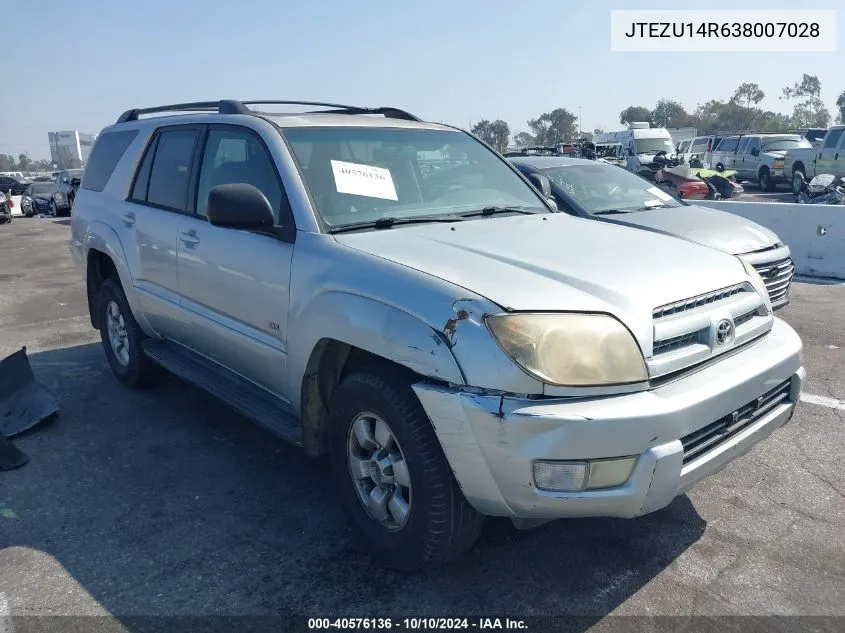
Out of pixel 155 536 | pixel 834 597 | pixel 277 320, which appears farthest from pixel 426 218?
pixel 834 597

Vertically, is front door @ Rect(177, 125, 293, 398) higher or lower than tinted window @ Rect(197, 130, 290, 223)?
lower

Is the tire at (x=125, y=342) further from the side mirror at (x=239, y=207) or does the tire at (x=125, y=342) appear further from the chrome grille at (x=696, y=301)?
the chrome grille at (x=696, y=301)

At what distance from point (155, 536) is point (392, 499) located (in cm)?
120

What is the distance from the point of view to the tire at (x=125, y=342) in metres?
5.05

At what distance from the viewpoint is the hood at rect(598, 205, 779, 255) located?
20.4 ft

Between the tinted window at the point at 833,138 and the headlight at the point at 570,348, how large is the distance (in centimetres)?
1990

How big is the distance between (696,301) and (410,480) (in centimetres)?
133

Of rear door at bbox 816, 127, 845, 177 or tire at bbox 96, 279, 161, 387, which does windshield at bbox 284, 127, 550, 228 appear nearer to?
tire at bbox 96, 279, 161, 387

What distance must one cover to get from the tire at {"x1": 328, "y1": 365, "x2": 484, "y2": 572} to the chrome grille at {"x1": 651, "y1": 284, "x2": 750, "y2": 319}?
97cm

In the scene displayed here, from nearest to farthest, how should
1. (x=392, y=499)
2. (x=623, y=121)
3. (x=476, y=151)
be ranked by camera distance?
(x=392, y=499) → (x=476, y=151) → (x=623, y=121)

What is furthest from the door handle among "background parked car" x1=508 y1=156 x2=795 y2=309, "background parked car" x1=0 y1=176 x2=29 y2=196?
"background parked car" x1=0 y1=176 x2=29 y2=196

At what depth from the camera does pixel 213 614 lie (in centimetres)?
272

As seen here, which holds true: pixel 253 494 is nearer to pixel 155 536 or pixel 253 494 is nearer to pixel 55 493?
pixel 155 536

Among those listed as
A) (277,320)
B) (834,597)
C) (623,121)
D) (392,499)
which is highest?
(623,121)
